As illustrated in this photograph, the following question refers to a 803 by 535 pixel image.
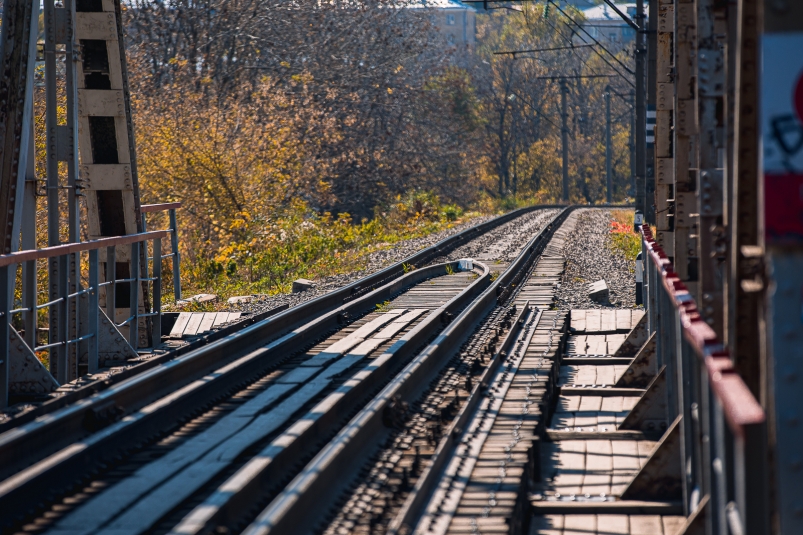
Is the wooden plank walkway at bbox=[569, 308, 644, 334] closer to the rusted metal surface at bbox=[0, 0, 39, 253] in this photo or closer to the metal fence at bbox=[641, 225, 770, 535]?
the metal fence at bbox=[641, 225, 770, 535]

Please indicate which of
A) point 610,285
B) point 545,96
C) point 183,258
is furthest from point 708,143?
point 545,96

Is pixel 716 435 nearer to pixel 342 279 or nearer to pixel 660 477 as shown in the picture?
pixel 660 477

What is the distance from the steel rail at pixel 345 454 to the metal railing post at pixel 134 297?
2857 millimetres

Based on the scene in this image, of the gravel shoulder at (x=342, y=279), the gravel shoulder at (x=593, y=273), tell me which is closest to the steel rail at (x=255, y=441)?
the gravel shoulder at (x=342, y=279)

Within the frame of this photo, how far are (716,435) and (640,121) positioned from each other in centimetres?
1805

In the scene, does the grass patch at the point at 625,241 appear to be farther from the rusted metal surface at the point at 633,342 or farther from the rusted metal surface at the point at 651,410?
the rusted metal surface at the point at 651,410

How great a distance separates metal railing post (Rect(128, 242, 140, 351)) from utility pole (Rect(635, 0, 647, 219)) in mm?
11169

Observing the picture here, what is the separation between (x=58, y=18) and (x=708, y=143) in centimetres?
673

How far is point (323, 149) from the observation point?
34125mm

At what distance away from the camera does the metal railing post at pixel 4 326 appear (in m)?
6.81

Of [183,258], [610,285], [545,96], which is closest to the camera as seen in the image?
[610,285]

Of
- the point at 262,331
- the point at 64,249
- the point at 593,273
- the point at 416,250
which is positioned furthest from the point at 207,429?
the point at 416,250

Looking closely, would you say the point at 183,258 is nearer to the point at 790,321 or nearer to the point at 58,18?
the point at 58,18

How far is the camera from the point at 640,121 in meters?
20.4
